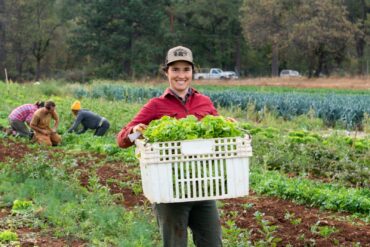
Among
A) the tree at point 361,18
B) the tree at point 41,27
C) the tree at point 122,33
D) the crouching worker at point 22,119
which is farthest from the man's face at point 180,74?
the tree at point 41,27

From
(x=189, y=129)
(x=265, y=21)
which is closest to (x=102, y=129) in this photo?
(x=189, y=129)

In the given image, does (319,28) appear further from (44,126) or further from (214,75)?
(44,126)

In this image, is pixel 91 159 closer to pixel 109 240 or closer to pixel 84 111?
pixel 84 111

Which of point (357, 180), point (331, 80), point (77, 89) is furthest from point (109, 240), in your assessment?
point (331, 80)

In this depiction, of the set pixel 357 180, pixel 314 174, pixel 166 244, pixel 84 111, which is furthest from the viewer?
pixel 84 111

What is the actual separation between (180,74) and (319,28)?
4154 cm

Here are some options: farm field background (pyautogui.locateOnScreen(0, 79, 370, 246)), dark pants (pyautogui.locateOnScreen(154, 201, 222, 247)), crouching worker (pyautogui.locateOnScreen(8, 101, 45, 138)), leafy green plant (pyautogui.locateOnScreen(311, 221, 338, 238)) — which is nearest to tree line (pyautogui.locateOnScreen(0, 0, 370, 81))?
crouching worker (pyautogui.locateOnScreen(8, 101, 45, 138))

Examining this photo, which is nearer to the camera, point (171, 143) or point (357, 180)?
point (171, 143)

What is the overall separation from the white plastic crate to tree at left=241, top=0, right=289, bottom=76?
4438 cm

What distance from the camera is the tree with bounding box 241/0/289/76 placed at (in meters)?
48.3

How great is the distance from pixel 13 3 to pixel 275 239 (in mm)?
50455

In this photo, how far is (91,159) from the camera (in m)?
11.1

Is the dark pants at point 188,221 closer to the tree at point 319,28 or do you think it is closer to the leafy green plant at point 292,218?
the leafy green plant at point 292,218

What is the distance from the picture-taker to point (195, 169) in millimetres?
3822
